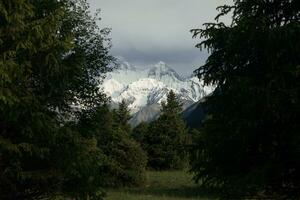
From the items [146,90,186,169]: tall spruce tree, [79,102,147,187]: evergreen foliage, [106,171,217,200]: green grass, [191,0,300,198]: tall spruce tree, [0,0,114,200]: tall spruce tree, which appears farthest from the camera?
[146,90,186,169]: tall spruce tree

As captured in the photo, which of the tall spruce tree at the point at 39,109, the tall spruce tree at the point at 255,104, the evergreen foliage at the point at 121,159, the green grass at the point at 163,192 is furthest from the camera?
the evergreen foliage at the point at 121,159

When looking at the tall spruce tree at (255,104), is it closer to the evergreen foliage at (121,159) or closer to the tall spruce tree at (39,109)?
the tall spruce tree at (39,109)

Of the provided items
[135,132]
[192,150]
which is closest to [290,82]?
[192,150]

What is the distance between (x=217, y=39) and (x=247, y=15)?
1.45 metres

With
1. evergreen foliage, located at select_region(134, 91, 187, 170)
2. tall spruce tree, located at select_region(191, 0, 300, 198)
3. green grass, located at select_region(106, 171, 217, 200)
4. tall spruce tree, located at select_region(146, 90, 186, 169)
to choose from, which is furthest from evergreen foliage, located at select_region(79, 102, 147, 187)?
tall spruce tree, located at select_region(191, 0, 300, 198)

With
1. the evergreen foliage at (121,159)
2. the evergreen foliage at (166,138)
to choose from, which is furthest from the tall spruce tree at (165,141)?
the evergreen foliage at (121,159)

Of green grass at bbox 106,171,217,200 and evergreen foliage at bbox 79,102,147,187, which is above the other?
evergreen foliage at bbox 79,102,147,187

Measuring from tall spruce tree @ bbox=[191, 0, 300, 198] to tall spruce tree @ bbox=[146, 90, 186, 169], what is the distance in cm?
5038

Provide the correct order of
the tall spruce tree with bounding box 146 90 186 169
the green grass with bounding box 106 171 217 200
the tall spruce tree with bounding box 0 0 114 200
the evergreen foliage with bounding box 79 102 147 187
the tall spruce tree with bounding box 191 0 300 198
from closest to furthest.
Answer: the tall spruce tree with bounding box 191 0 300 198 → the tall spruce tree with bounding box 0 0 114 200 → the green grass with bounding box 106 171 217 200 → the evergreen foliage with bounding box 79 102 147 187 → the tall spruce tree with bounding box 146 90 186 169

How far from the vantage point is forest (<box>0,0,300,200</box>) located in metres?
11.7

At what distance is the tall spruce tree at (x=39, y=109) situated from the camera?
14.6m

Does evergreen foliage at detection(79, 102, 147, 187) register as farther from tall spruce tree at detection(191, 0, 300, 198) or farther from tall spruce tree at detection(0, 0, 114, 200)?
tall spruce tree at detection(191, 0, 300, 198)

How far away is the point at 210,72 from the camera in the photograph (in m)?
13.0

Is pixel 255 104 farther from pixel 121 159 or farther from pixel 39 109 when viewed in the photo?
pixel 121 159
